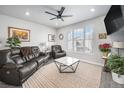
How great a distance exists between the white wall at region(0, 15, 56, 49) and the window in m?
1.66

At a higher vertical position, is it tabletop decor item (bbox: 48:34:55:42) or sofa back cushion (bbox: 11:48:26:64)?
tabletop decor item (bbox: 48:34:55:42)

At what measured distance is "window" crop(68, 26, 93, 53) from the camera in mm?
5066

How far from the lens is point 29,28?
5.14 metres

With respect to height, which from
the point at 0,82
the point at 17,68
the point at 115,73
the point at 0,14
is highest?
the point at 0,14

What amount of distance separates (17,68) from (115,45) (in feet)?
10.3

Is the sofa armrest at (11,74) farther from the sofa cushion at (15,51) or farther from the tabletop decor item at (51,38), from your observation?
the tabletop decor item at (51,38)

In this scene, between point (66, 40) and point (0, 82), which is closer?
point (0, 82)

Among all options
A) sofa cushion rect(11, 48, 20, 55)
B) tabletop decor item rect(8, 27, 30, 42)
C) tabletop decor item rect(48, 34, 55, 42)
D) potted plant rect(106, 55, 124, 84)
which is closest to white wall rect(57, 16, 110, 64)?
potted plant rect(106, 55, 124, 84)

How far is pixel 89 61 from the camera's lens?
5.01 metres

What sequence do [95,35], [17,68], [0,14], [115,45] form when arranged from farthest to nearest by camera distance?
[95,35], [0,14], [115,45], [17,68]

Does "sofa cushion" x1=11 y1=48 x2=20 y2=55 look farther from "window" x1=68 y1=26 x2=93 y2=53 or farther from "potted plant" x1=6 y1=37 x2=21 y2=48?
"window" x1=68 y1=26 x2=93 y2=53
